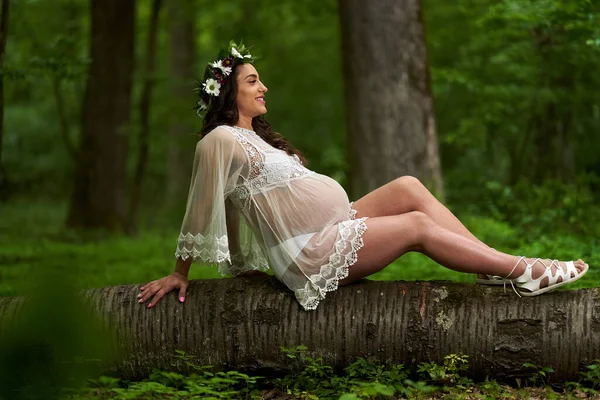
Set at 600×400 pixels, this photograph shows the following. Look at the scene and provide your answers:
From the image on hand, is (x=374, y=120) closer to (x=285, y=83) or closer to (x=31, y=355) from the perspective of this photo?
(x=31, y=355)

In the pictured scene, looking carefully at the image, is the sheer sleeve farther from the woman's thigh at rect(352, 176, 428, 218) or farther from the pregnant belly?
the woman's thigh at rect(352, 176, 428, 218)

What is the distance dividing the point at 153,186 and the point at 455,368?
2589cm

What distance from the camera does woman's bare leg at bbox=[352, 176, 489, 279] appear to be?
5.06 metres

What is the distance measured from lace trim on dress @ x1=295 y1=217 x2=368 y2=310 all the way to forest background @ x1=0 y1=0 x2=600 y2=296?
1319 mm

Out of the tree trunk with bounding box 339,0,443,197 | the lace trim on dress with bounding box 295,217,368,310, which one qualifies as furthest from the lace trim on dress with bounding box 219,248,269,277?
the tree trunk with bounding box 339,0,443,197

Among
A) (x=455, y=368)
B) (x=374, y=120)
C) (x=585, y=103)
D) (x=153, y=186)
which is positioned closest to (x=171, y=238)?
(x=374, y=120)

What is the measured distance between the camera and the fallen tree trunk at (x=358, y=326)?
4668 mm

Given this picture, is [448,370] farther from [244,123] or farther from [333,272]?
[244,123]

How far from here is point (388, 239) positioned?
488 centimetres

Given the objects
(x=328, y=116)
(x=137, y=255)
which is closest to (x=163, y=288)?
(x=137, y=255)

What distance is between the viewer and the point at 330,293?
16.4 ft

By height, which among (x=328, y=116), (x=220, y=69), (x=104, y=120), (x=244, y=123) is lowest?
(x=244, y=123)

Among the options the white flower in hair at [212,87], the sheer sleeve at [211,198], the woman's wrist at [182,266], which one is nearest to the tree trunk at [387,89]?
the white flower in hair at [212,87]

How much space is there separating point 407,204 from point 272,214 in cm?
85
